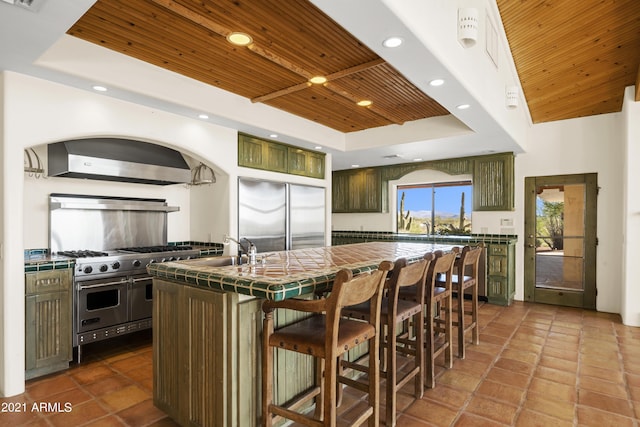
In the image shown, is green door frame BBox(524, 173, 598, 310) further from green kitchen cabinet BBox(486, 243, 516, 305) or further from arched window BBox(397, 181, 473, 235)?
arched window BBox(397, 181, 473, 235)

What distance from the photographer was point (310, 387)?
2.34 m

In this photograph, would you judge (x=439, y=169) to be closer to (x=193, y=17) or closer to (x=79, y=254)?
(x=193, y=17)

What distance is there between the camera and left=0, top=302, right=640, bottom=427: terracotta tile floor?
91.1 inches

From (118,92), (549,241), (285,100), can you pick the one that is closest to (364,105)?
(285,100)

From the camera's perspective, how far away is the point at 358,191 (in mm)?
7336

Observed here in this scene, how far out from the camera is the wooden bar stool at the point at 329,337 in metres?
1.66

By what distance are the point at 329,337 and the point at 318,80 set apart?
8.27ft

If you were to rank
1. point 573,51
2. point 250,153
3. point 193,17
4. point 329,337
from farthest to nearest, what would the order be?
point 250,153 < point 573,51 < point 193,17 < point 329,337

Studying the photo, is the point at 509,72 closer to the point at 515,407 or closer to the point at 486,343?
the point at 486,343

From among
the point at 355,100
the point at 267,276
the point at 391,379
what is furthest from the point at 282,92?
the point at 391,379

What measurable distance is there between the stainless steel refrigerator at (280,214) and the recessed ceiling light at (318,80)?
1.60 meters

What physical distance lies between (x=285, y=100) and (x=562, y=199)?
14.4 feet

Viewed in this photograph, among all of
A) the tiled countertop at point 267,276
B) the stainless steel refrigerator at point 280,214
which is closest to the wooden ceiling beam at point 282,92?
the stainless steel refrigerator at point 280,214

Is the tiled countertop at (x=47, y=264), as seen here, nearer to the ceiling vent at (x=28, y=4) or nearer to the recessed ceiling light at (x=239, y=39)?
the ceiling vent at (x=28, y=4)
